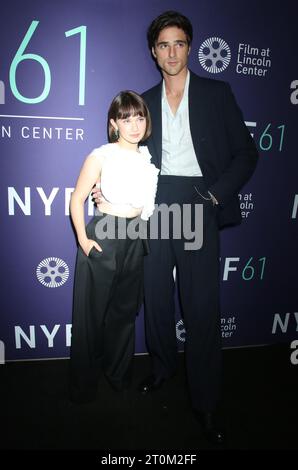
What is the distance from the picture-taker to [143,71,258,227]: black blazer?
199 centimetres

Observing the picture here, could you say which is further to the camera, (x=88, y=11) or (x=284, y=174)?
(x=284, y=174)

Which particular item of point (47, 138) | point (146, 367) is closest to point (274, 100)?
point (47, 138)

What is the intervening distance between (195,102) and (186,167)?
344 mm

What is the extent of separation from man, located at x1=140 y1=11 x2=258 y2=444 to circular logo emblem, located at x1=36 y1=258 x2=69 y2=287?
2.57 feet

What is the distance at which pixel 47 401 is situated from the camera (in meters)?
2.36

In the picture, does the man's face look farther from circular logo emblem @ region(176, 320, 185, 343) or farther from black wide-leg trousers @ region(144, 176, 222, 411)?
circular logo emblem @ region(176, 320, 185, 343)

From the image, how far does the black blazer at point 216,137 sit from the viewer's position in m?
1.99

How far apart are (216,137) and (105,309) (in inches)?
45.6

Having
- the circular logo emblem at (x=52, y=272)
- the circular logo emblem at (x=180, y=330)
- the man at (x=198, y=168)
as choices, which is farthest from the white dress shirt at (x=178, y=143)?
the circular logo emblem at (x=180, y=330)

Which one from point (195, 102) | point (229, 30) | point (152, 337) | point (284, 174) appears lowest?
point (152, 337)

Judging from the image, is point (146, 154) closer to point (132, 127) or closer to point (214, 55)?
point (132, 127)

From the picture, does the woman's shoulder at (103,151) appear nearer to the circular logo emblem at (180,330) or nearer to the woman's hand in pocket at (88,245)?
the woman's hand in pocket at (88,245)

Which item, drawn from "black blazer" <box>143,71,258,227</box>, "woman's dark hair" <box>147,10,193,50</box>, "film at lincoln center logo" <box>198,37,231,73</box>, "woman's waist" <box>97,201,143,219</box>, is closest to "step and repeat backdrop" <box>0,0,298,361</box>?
"film at lincoln center logo" <box>198,37,231,73</box>
